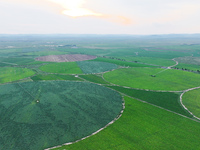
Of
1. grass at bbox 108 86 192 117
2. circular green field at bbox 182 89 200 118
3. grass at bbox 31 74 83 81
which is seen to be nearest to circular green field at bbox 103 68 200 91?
circular green field at bbox 182 89 200 118

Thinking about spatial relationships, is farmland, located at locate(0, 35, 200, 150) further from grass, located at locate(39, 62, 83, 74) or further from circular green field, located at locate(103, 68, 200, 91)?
grass, located at locate(39, 62, 83, 74)

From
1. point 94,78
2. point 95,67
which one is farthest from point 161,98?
point 95,67

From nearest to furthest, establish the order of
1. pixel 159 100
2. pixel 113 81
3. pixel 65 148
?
1. pixel 65 148
2. pixel 159 100
3. pixel 113 81

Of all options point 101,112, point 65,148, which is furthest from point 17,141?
point 101,112

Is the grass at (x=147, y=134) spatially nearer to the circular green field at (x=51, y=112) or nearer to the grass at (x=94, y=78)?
the circular green field at (x=51, y=112)

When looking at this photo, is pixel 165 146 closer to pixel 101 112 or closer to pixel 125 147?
pixel 125 147

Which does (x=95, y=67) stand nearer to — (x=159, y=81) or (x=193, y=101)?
(x=159, y=81)

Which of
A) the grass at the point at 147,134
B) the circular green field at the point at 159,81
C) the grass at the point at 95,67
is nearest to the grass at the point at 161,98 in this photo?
the grass at the point at 147,134
